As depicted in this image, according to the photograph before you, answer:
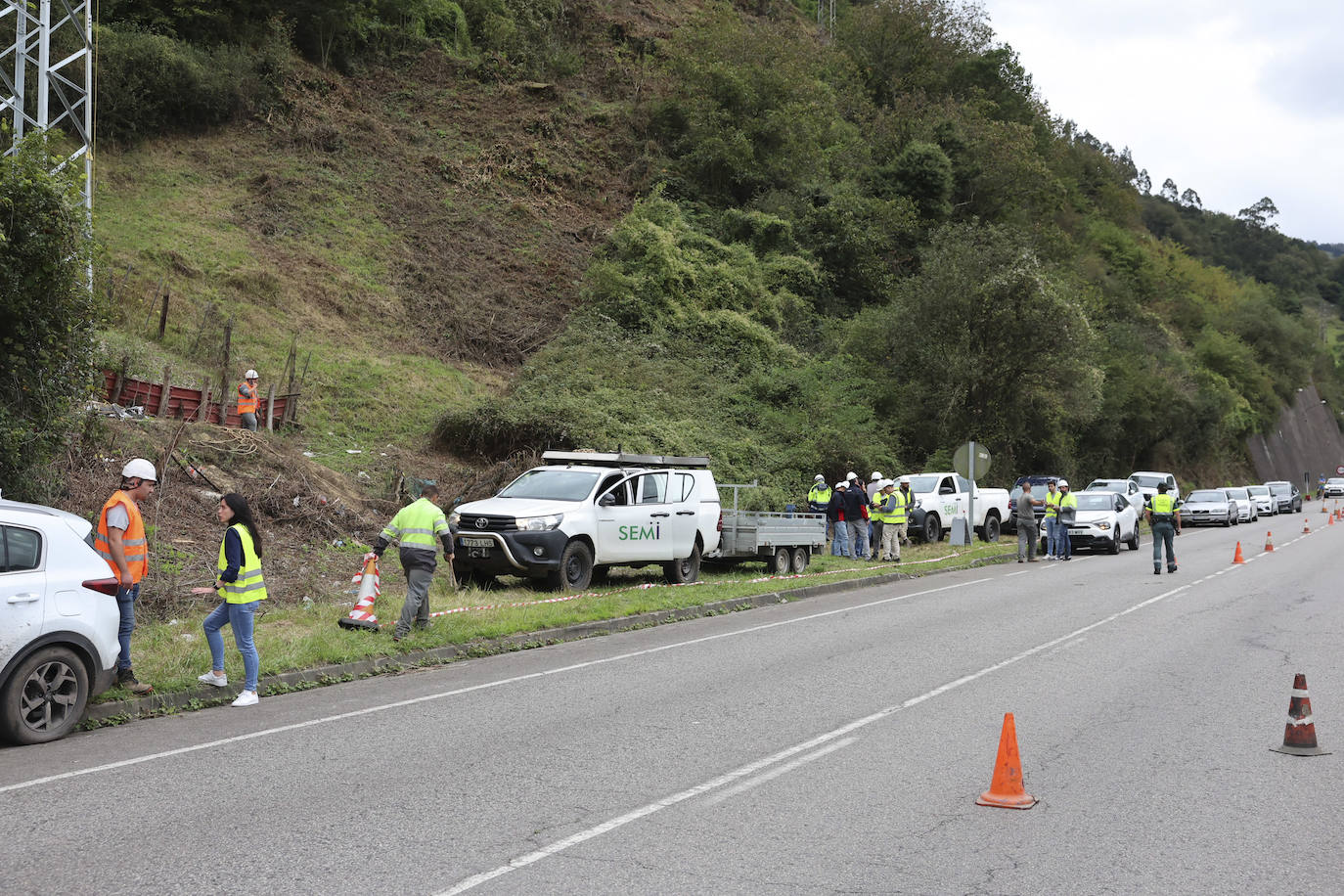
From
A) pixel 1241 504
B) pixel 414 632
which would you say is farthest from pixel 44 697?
pixel 1241 504

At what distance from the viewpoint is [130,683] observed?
9109mm

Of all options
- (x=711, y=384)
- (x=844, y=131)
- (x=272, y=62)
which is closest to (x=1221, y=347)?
(x=844, y=131)

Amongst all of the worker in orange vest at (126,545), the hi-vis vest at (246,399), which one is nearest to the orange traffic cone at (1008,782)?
the worker in orange vest at (126,545)

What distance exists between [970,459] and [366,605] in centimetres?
1728

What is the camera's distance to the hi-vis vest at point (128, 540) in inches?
354

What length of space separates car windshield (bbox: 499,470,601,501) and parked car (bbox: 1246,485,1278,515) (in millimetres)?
43919

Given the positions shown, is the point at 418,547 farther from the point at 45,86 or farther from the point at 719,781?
the point at 45,86

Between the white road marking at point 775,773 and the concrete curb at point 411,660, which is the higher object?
the concrete curb at point 411,660

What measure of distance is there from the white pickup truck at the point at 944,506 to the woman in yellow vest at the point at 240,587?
2109 centimetres

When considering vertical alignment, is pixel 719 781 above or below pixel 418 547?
below

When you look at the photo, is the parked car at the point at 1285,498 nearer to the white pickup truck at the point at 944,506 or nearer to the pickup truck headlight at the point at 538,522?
the white pickup truck at the point at 944,506

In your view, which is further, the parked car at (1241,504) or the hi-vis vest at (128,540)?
the parked car at (1241,504)

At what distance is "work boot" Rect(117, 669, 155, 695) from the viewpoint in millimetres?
9008

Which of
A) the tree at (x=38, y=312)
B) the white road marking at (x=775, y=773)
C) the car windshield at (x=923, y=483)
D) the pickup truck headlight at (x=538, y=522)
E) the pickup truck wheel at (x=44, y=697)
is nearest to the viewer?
the white road marking at (x=775, y=773)
